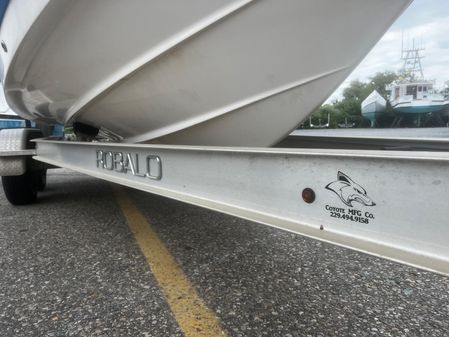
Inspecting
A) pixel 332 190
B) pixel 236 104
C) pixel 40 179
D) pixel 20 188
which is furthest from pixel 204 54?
pixel 40 179

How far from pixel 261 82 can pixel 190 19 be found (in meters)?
0.50

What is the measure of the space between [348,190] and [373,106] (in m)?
1.70

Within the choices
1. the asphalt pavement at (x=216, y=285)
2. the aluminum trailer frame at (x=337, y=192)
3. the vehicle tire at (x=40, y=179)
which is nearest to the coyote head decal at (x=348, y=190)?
the aluminum trailer frame at (x=337, y=192)

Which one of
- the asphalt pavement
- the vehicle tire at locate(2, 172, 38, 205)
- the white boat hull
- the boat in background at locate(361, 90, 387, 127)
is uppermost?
the white boat hull

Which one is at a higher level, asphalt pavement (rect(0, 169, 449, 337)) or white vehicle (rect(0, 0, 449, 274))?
white vehicle (rect(0, 0, 449, 274))

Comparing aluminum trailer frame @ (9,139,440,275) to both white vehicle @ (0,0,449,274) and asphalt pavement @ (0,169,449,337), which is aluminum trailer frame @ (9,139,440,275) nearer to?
white vehicle @ (0,0,449,274)

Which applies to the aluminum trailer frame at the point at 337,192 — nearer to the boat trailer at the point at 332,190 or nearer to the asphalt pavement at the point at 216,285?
the boat trailer at the point at 332,190

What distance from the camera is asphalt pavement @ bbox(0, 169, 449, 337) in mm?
1619

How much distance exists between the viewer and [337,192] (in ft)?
3.61

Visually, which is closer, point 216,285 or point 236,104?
point 216,285

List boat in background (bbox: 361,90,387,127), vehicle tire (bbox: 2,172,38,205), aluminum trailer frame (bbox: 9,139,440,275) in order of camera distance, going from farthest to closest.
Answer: vehicle tire (bbox: 2,172,38,205) < boat in background (bbox: 361,90,387,127) < aluminum trailer frame (bbox: 9,139,440,275)

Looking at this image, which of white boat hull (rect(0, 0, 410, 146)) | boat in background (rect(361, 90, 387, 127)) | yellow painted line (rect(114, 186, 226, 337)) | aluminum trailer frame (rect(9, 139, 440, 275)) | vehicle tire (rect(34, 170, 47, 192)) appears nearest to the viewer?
aluminum trailer frame (rect(9, 139, 440, 275))

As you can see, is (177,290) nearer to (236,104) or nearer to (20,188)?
(236,104)

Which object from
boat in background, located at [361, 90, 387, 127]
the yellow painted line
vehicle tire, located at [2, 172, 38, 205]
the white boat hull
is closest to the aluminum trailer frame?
the yellow painted line
